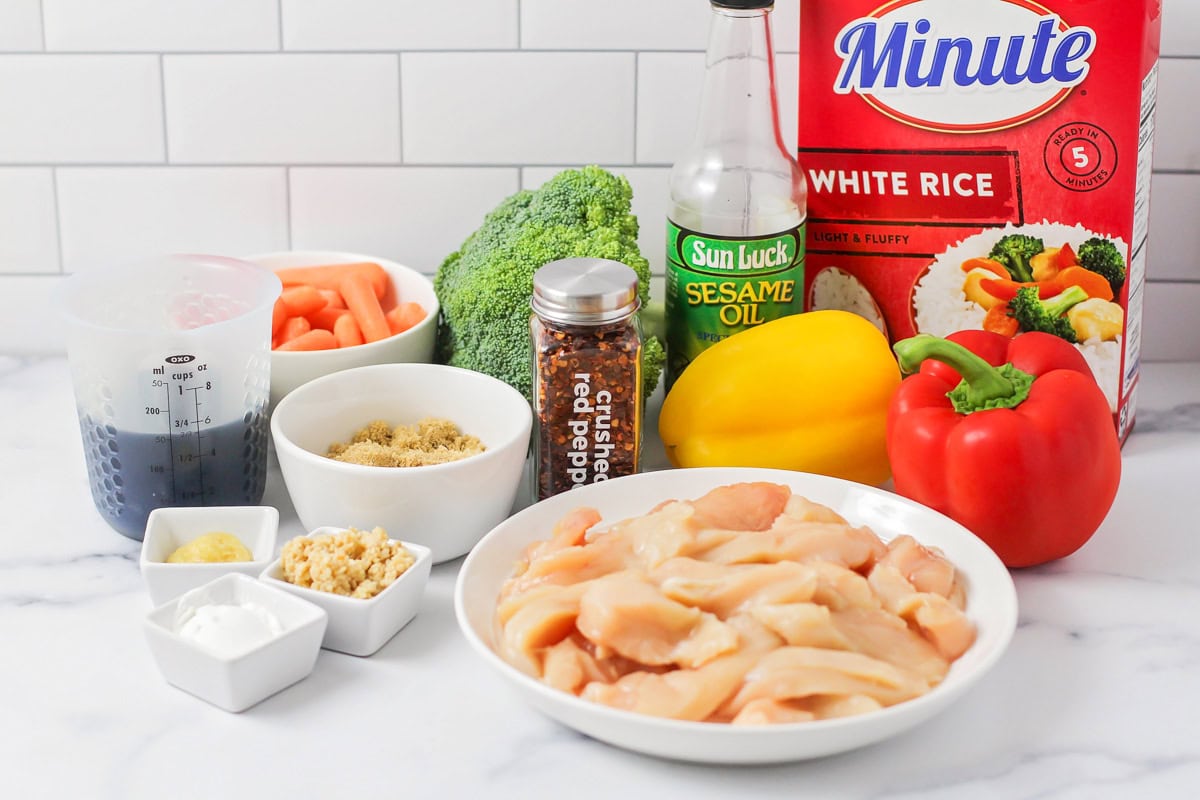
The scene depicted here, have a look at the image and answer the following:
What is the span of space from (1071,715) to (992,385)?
33 centimetres

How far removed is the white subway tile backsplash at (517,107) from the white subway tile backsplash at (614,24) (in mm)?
17

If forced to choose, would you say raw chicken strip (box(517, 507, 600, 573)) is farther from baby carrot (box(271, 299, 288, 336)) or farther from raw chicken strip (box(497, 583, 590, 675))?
baby carrot (box(271, 299, 288, 336))

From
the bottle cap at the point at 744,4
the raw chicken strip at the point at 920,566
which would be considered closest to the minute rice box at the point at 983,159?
the bottle cap at the point at 744,4

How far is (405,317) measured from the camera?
1515mm

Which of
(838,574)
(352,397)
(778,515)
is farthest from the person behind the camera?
(352,397)

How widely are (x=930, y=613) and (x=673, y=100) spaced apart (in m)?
0.79

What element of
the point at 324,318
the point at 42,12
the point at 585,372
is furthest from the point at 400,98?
the point at 585,372

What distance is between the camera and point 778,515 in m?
1.16

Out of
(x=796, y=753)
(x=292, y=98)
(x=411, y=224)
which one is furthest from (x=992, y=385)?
A: (x=292, y=98)

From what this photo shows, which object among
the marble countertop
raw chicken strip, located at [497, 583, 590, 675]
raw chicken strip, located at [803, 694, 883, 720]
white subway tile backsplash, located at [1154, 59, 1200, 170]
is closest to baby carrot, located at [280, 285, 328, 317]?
the marble countertop

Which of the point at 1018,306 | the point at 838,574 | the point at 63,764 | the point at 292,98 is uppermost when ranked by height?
the point at 292,98

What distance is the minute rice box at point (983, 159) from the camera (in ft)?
4.52

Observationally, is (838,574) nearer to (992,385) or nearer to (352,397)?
(992,385)

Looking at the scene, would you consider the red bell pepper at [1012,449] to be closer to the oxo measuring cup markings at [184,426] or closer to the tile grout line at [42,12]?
the oxo measuring cup markings at [184,426]
